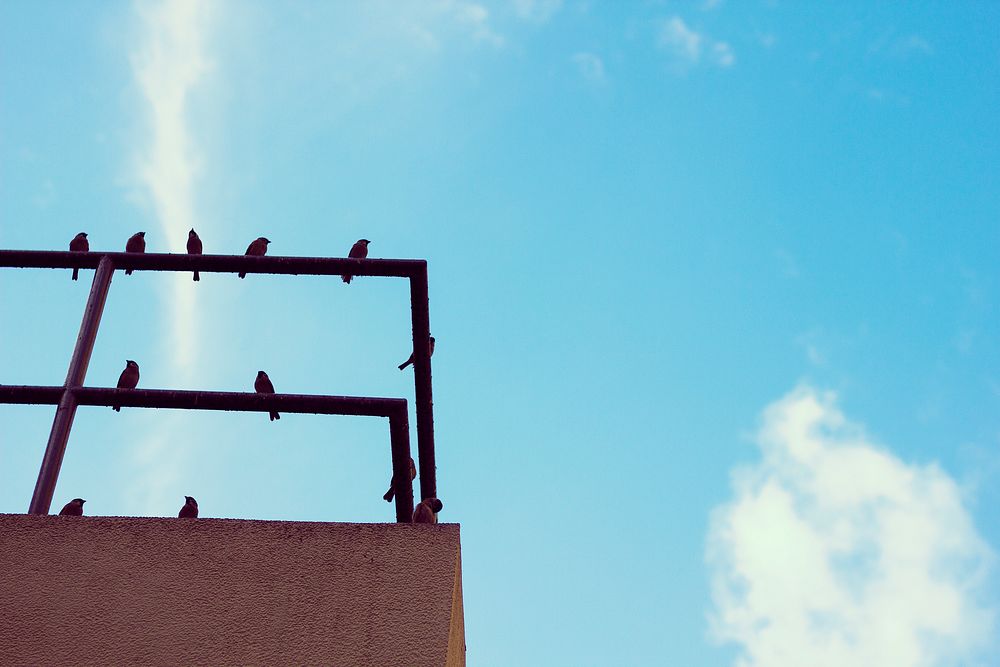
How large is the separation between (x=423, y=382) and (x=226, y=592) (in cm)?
104

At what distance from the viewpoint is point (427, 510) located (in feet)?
10.3

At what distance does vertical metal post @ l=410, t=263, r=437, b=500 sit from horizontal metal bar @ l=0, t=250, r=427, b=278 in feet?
0.20

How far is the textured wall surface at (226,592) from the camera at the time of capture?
2.43 m

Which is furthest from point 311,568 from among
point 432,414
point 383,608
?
point 432,414

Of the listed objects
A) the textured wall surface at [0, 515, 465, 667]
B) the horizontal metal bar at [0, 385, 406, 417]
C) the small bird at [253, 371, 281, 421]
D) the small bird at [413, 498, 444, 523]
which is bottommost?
the textured wall surface at [0, 515, 465, 667]

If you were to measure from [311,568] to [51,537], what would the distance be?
0.71 m

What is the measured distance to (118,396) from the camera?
10.4 ft

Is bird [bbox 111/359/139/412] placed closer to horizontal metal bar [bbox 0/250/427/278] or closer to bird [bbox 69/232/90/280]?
horizontal metal bar [bbox 0/250/427/278]

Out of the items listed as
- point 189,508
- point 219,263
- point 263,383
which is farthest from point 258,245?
point 219,263

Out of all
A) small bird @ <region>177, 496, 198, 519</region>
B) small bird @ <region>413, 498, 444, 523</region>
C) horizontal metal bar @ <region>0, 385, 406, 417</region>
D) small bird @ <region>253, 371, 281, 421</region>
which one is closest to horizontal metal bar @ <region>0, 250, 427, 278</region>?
horizontal metal bar @ <region>0, 385, 406, 417</region>

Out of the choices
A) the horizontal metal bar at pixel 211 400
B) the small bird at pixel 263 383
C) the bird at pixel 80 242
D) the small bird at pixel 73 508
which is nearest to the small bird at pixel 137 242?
the bird at pixel 80 242

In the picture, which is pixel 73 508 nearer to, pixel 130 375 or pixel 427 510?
pixel 130 375

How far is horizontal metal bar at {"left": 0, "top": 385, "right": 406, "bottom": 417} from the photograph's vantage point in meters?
3.17

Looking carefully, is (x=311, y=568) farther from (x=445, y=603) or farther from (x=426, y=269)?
(x=426, y=269)
